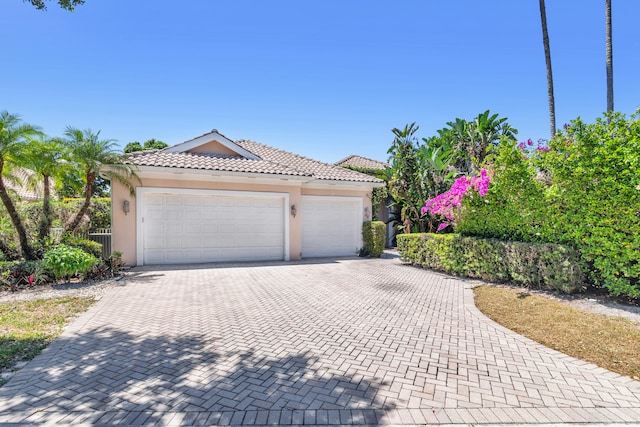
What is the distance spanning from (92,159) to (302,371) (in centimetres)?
1022

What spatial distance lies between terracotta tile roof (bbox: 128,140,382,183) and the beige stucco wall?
66 centimetres

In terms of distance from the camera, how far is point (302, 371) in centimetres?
390

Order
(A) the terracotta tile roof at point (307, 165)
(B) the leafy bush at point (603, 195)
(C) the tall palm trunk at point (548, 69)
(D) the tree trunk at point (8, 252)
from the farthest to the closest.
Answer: (A) the terracotta tile roof at point (307, 165) < (C) the tall palm trunk at point (548, 69) < (D) the tree trunk at point (8, 252) < (B) the leafy bush at point (603, 195)

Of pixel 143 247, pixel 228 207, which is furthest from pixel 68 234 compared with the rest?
pixel 228 207

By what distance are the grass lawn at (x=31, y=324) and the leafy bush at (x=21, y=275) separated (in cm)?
172

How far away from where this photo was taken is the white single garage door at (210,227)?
39.2ft

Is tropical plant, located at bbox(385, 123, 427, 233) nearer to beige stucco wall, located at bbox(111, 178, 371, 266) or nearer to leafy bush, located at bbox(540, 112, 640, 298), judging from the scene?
beige stucco wall, located at bbox(111, 178, 371, 266)

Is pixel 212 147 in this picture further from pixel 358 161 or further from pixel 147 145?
pixel 147 145

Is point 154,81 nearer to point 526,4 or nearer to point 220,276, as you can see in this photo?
point 220,276

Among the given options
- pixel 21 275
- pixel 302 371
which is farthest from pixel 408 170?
pixel 21 275

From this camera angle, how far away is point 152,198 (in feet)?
39.1

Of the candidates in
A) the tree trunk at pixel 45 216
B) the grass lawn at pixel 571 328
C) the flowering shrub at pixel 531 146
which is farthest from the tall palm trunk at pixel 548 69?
the tree trunk at pixel 45 216

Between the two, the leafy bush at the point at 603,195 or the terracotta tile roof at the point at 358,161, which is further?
the terracotta tile roof at the point at 358,161

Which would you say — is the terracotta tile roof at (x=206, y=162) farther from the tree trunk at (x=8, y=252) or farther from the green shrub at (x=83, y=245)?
the tree trunk at (x=8, y=252)
